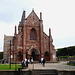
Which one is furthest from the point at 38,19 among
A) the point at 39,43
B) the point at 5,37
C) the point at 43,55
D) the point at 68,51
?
the point at 68,51

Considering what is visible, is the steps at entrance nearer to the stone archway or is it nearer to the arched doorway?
the stone archway

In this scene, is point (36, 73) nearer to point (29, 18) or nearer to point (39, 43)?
point (39, 43)

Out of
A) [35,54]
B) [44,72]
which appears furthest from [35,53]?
[44,72]

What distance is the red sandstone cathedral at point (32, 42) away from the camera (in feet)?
157

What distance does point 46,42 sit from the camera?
50.6m

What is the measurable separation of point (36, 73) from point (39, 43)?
32.2m

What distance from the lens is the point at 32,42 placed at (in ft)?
163

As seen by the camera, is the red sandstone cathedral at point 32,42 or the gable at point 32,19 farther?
the gable at point 32,19

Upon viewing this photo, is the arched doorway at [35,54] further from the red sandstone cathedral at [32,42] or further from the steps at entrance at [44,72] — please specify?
the steps at entrance at [44,72]

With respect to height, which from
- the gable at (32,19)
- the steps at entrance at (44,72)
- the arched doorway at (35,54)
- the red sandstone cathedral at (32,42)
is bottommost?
the steps at entrance at (44,72)

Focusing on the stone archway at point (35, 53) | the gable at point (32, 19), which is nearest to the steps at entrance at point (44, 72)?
the stone archway at point (35, 53)

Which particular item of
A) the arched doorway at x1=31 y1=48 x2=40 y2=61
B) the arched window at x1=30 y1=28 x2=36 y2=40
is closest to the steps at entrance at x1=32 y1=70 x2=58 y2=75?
the arched doorway at x1=31 y1=48 x2=40 y2=61

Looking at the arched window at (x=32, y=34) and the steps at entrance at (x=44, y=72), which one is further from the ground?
the arched window at (x=32, y=34)

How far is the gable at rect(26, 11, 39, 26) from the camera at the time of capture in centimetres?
5107
